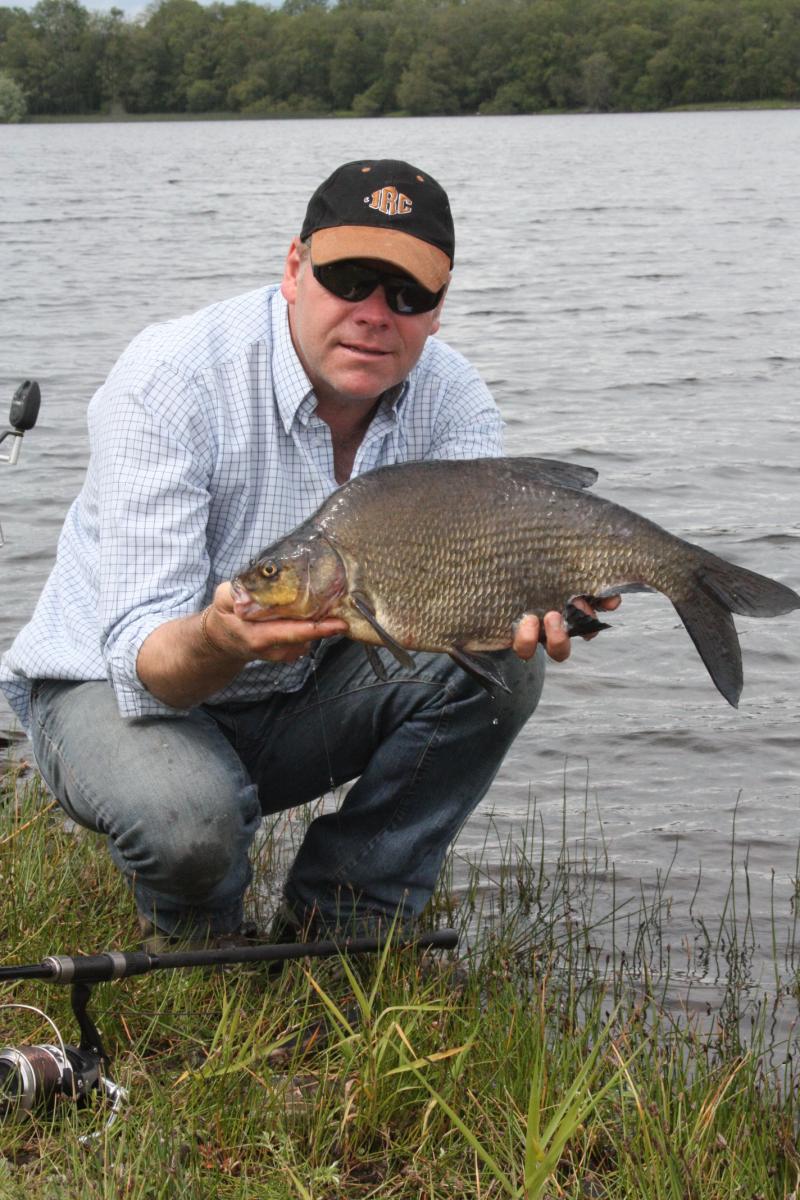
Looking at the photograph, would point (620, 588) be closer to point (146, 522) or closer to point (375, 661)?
point (375, 661)

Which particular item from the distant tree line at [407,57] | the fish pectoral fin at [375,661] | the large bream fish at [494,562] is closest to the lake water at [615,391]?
the large bream fish at [494,562]

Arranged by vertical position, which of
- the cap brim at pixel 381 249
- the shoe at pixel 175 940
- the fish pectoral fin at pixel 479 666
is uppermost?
the cap brim at pixel 381 249

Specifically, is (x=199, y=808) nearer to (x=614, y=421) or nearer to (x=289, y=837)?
(x=289, y=837)

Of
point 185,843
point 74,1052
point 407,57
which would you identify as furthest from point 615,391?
point 407,57

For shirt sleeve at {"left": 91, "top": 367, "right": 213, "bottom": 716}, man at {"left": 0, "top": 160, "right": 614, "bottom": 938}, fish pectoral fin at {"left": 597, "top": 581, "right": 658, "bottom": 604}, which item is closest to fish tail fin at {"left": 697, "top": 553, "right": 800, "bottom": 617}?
fish pectoral fin at {"left": 597, "top": 581, "right": 658, "bottom": 604}

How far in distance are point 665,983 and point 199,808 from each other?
1568 mm

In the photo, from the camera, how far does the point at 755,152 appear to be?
49125mm

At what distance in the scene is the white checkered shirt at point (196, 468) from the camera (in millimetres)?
3525

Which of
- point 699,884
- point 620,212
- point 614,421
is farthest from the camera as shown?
point 620,212

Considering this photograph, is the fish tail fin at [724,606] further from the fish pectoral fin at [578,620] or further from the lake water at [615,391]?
the lake water at [615,391]

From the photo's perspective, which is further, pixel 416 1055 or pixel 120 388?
pixel 120 388

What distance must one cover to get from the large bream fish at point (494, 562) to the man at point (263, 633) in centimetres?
9

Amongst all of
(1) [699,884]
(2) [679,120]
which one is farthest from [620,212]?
(2) [679,120]

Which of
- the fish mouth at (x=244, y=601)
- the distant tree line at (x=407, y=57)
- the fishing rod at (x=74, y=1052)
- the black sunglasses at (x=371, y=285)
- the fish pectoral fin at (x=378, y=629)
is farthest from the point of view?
the distant tree line at (x=407, y=57)
